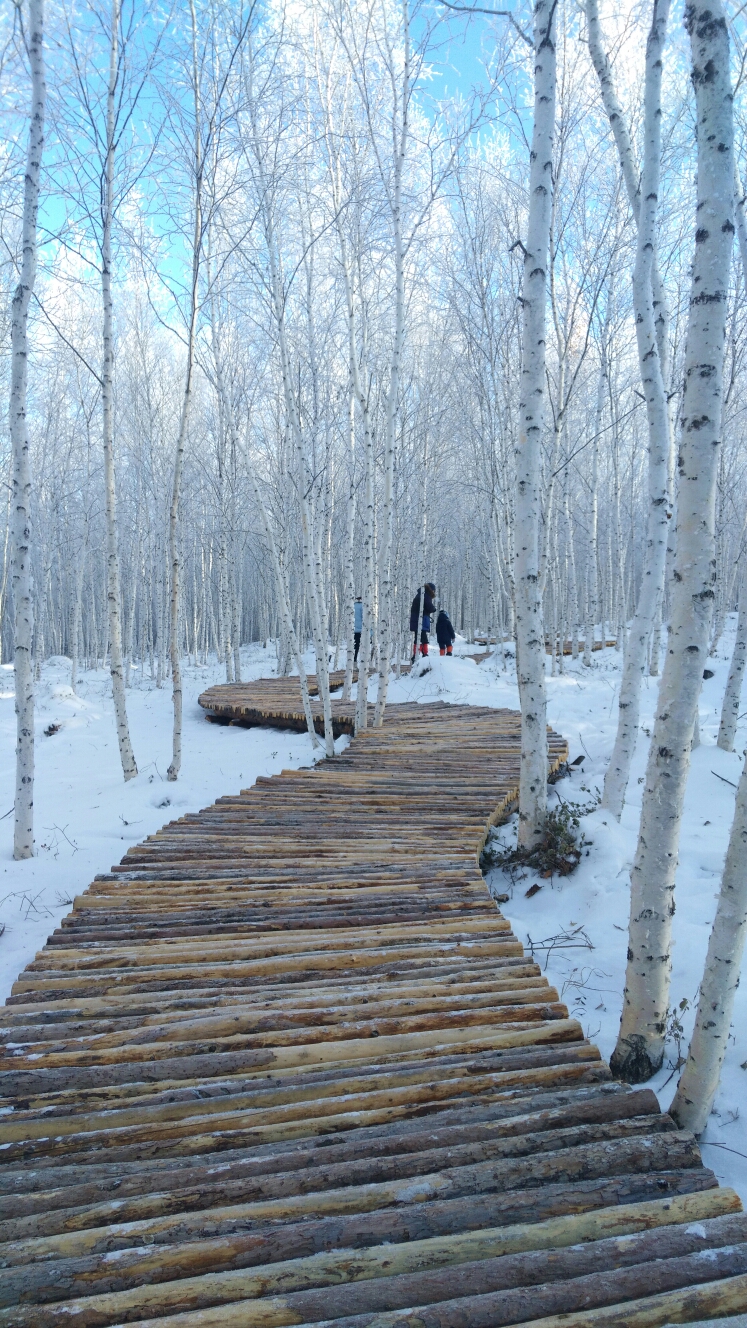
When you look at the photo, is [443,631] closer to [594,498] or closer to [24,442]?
[594,498]

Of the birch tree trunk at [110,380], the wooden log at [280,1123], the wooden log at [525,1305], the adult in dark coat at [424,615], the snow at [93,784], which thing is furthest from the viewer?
the adult in dark coat at [424,615]

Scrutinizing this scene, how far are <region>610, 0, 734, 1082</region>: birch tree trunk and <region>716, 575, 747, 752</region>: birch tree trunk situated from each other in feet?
14.9

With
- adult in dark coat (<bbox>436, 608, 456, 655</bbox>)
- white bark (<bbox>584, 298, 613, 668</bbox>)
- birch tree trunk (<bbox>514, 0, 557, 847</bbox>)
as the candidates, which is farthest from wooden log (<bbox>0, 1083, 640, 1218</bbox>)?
adult in dark coat (<bbox>436, 608, 456, 655</bbox>)

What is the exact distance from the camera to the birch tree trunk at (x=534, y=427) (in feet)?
12.6

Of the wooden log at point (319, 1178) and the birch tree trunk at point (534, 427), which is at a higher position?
the birch tree trunk at point (534, 427)

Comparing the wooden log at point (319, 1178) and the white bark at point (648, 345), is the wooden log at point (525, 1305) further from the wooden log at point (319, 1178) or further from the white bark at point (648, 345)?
the white bark at point (648, 345)

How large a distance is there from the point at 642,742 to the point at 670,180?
23.6 ft

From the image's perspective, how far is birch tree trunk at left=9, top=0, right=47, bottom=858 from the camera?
15.9ft

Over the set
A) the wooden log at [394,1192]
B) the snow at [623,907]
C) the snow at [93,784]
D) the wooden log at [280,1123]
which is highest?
the wooden log at [394,1192]

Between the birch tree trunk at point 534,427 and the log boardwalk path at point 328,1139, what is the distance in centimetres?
118

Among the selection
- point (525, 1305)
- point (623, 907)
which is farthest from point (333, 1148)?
point (623, 907)

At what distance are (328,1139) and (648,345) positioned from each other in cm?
457

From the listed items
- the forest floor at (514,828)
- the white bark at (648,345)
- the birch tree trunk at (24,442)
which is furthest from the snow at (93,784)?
the white bark at (648,345)

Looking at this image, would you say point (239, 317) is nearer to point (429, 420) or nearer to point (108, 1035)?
point (429, 420)
